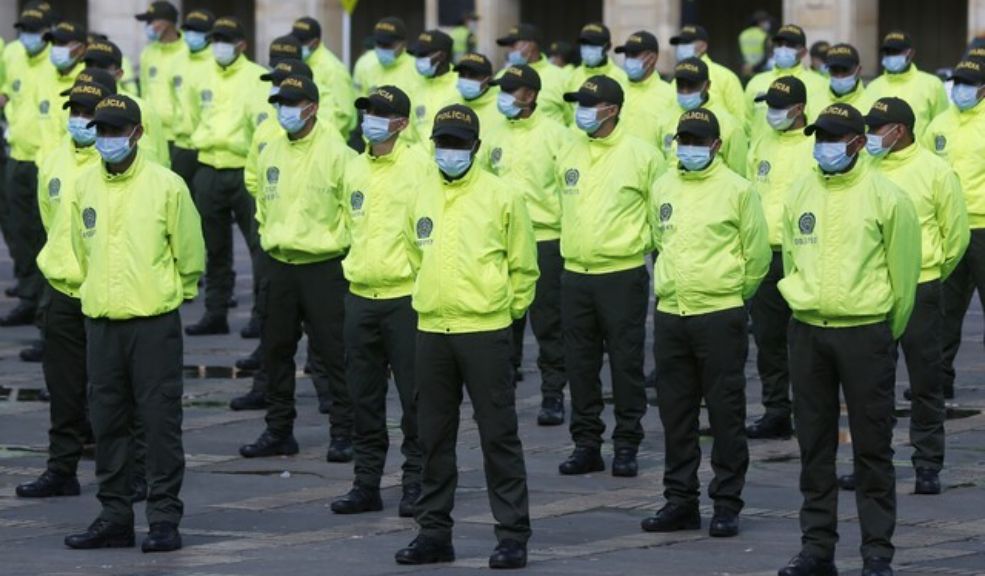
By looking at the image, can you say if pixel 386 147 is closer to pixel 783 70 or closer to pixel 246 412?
pixel 246 412

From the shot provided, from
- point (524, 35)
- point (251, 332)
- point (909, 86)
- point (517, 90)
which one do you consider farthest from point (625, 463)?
point (524, 35)

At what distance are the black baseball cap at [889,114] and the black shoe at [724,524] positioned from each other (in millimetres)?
2026

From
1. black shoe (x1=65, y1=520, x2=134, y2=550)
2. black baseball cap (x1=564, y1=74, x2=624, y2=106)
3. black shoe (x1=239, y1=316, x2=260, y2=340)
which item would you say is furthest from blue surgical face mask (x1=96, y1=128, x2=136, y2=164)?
black shoe (x1=239, y1=316, x2=260, y2=340)

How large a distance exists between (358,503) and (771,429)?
3419mm

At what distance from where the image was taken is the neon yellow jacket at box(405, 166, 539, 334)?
12.4 metres

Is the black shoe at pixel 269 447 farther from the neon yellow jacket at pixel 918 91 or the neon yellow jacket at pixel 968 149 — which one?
the neon yellow jacket at pixel 918 91

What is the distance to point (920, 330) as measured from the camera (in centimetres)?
1438

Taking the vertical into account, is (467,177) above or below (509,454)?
above

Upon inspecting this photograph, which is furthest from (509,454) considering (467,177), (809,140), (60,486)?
(809,140)

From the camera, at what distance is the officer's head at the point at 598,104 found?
14812 mm

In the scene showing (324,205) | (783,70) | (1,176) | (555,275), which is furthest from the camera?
(1,176)

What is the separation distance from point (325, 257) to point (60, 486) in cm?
214

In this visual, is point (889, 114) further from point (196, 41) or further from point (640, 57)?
point (196, 41)

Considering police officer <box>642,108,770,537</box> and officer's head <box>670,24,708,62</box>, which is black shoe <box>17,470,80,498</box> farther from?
officer's head <box>670,24,708,62</box>
